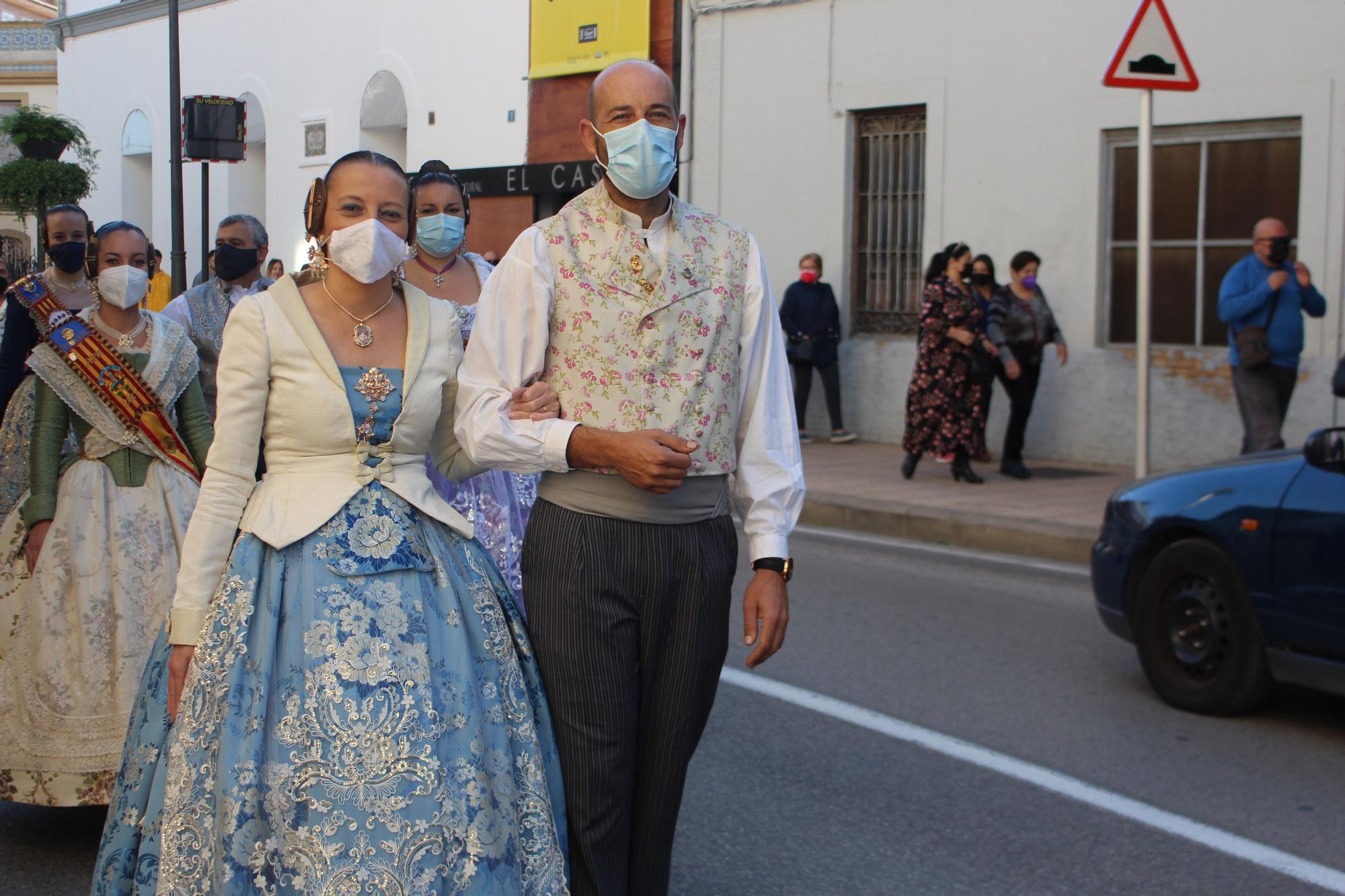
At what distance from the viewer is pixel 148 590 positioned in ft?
15.7

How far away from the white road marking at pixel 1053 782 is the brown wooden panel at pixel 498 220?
549 inches

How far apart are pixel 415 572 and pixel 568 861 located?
0.65m

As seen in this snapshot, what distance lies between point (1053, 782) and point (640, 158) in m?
3.19

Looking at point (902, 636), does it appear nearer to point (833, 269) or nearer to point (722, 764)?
point (722, 764)

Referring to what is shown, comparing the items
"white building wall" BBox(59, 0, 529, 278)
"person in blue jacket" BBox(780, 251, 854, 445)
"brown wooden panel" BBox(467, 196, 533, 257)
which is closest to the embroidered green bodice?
"person in blue jacket" BBox(780, 251, 854, 445)

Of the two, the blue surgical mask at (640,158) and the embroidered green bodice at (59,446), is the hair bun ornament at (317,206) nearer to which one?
the blue surgical mask at (640,158)

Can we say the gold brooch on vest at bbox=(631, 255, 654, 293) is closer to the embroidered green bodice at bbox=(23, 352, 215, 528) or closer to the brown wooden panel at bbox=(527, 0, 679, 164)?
the embroidered green bodice at bbox=(23, 352, 215, 528)

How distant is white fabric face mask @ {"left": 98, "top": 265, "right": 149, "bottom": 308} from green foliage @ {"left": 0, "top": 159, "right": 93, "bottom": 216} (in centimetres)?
1934

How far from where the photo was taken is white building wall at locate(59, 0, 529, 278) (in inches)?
816

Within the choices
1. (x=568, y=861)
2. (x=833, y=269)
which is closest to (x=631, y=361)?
(x=568, y=861)

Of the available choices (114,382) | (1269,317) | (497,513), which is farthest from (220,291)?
(1269,317)

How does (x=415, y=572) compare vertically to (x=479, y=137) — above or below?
below

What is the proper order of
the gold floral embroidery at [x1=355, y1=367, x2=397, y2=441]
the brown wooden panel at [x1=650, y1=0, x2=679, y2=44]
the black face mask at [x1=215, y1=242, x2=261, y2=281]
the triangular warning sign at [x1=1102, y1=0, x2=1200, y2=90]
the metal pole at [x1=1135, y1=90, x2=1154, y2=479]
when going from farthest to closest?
the brown wooden panel at [x1=650, y1=0, x2=679, y2=44], the metal pole at [x1=1135, y1=90, x2=1154, y2=479], the triangular warning sign at [x1=1102, y1=0, x2=1200, y2=90], the black face mask at [x1=215, y1=242, x2=261, y2=281], the gold floral embroidery at [x1=355, y1=367, x2=397, y2=441]

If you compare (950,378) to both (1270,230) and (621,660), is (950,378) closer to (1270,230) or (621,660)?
(1270,230)
